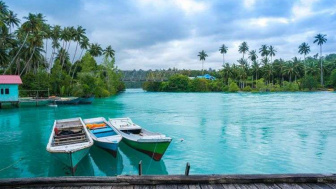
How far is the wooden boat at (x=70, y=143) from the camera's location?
374 inches

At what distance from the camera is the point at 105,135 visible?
45.0 ft

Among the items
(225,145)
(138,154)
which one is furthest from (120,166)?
(225,145)

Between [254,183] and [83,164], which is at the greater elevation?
[254,183]

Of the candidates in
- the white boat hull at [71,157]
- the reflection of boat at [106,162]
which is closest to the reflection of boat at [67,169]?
the reflection of boat at [106,162]

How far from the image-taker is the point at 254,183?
4039 millimetres

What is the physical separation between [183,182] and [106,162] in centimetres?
857

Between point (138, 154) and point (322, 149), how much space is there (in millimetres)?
10072

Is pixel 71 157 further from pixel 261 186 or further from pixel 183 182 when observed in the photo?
pixel 261 186

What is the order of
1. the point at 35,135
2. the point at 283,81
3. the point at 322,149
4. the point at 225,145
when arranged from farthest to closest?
the point at 283,81
the point at 35,135
the point at 225,145
the point at 322,149

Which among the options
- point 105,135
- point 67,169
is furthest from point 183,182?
point 105,135

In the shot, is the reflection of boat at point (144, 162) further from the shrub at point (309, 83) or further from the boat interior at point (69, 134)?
the shrub at point (309, 83)

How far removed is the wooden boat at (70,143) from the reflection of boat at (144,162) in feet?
6.92

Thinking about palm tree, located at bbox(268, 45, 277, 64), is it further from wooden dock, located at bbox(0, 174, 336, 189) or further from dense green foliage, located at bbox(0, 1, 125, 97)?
wooden dock, located at bbox(0, 174, 336, 189)

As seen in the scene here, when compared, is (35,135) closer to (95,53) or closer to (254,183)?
(254,183)
